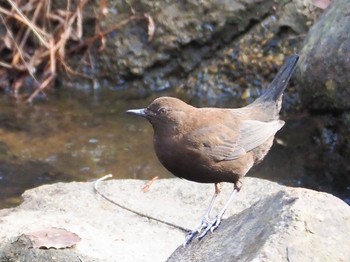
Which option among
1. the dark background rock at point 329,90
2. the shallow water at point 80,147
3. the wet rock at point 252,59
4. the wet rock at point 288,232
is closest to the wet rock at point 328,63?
the dark background rock at point 329,90

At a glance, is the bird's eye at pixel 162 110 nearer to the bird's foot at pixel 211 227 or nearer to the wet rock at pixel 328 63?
the bird's foot at pixel 211 227

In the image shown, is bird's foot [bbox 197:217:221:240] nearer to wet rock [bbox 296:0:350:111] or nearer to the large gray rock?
the large gray rock

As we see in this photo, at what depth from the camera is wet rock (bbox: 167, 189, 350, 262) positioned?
9.19 ft

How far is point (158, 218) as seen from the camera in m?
4.86

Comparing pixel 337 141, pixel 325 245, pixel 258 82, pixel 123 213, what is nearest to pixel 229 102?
pixel 258 82

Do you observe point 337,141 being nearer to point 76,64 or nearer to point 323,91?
point 323,91

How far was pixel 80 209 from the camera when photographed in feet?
16.2

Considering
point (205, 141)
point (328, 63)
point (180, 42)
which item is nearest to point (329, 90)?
point (328, 63)

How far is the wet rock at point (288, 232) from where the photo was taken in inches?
110

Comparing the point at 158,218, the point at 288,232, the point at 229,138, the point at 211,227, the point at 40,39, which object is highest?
the point at 288,232

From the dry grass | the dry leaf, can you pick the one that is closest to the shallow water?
the dry grass

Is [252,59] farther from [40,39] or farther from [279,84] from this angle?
[279,84]

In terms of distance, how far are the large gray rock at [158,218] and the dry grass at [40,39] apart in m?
2.73

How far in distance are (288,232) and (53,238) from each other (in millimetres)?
1743
